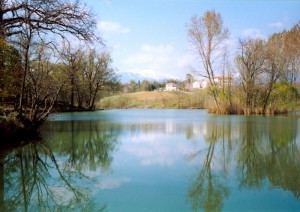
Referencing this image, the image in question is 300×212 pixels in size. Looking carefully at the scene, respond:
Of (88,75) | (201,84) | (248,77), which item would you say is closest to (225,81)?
(248,77)

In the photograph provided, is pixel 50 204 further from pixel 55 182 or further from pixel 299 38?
pixel 299 38

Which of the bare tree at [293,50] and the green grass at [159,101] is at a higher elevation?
the bare tree at [293,50]

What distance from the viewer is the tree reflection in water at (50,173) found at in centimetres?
350

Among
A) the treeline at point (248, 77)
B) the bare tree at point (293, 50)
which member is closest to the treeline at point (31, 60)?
the treeline at point (248, 77)

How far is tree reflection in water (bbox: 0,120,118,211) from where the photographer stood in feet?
11.5

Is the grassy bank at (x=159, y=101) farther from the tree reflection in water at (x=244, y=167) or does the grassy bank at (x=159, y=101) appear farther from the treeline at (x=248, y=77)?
the tree reflection in water at (x=244, y=167)

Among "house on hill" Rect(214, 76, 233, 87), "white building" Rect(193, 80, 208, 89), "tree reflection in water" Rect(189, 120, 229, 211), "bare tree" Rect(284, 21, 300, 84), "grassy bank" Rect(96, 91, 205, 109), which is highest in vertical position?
"bare tree" Rect(284, 21, 300, 84)

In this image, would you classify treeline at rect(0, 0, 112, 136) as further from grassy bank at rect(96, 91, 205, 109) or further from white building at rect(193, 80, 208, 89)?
grassy bank at rect(96, 91, 205, 109)

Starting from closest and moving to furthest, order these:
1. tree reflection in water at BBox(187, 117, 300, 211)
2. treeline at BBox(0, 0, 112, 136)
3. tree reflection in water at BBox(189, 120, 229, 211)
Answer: tree reflection in water at BBox(189, 120, 229, 211) < tree reflection in water at BBox(187, 117, 300, 211) < treeline at BBox(0, 0, 112, 136)

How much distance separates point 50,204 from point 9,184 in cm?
116

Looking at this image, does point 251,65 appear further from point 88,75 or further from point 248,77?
point 88,75

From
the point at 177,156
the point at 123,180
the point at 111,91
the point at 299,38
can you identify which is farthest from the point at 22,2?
the point at 299,38

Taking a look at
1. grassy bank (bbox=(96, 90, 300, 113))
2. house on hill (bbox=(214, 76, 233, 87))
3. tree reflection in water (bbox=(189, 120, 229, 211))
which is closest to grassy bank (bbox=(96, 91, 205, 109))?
grassy bank (bbox=(96, 90, 300, 113))

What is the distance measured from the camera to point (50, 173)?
4.94 meters
